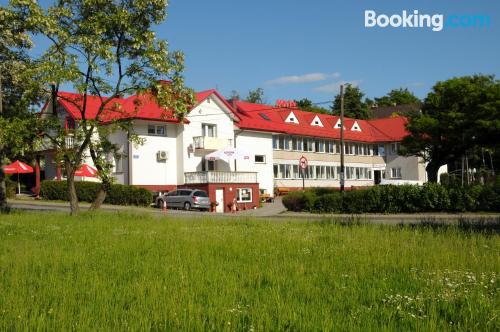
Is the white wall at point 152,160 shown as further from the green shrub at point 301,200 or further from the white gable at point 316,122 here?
the white gable at point 316,122

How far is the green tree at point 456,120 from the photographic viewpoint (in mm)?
35938

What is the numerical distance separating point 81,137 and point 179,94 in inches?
183

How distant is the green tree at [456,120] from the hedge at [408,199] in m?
7.85

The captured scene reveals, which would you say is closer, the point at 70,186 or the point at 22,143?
the point at 22,143

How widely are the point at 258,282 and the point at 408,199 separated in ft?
80.0

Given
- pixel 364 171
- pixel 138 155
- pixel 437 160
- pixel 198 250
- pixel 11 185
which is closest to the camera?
pixel 198 250

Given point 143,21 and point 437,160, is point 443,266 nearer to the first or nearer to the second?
point 143,21

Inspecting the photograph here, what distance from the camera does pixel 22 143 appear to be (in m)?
22.5

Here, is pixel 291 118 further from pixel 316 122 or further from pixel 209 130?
pixel 209 130

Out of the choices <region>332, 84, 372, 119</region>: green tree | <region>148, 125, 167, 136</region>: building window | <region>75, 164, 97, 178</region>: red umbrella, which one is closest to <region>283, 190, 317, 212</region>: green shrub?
<region>148, 125, 167, 136</region>: building window

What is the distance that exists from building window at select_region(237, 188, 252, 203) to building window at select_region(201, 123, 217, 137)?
6.39 m

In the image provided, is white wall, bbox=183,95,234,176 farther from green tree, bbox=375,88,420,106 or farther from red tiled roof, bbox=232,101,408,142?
green tree, bbox=375,88,420,106

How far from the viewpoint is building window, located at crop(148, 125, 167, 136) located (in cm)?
4684

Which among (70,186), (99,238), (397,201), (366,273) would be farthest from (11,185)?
(366,273)
